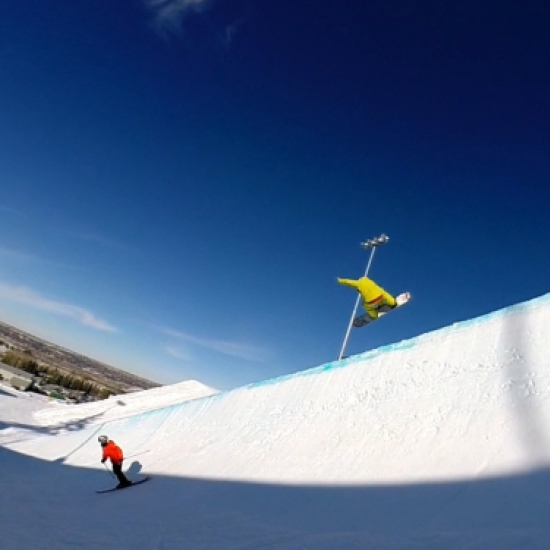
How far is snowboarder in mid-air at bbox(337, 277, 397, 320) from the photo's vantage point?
9.84 metres

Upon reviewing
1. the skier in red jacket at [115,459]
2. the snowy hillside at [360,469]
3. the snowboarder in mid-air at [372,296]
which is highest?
the snowboarder in mid-air at [372,296]

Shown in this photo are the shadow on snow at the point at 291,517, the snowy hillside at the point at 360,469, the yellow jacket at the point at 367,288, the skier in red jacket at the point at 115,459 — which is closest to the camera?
the shadow on snow at the point at 291,517

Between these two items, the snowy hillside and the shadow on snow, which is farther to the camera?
the snowy hillside

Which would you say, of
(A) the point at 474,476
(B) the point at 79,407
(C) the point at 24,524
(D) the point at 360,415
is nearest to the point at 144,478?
(C) the point at 24,524

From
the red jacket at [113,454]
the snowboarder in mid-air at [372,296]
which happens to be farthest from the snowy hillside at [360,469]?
the snowboarder in mid-air at [372,296]

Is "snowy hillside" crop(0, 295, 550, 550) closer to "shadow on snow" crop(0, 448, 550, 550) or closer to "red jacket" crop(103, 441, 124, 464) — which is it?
"shadow on snow" crop(0, 448, 550, 550)

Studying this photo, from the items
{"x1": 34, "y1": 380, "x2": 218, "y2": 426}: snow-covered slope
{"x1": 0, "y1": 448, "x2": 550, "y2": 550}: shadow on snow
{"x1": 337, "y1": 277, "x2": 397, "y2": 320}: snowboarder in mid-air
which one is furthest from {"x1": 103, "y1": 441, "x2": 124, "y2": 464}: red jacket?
{"x1": 34, "y1": 380, "x2": 218, "y2": 426}: snow-covered slope

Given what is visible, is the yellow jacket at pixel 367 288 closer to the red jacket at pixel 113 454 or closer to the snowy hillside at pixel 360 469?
the snowy hillside at pixel 360 469

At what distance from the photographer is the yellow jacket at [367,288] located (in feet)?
32.3

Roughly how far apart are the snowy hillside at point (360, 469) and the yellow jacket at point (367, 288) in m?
2.10

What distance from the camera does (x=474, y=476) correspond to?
413 centimetres

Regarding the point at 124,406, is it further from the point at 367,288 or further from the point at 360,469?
the point at 360,469

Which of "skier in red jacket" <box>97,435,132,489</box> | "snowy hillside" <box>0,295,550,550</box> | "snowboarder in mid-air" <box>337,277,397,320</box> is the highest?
"snowboarder in mid-air" <box>337,277,397,320</box>

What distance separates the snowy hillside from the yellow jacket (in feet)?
6.88
